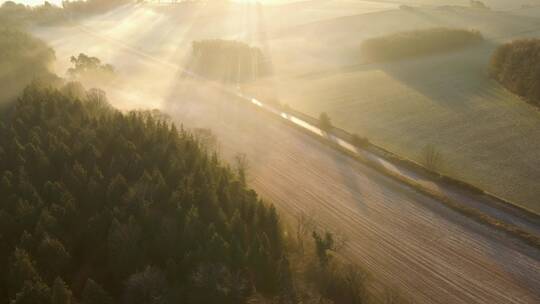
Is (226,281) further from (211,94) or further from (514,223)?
(211,94)

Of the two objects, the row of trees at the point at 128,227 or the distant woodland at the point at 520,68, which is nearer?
the row of trees at the point at 128,227

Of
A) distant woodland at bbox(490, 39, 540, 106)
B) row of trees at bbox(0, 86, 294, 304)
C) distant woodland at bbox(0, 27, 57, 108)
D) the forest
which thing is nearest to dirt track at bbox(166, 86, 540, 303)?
the forest

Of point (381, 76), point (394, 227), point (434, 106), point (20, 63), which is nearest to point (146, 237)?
point (394, 227)

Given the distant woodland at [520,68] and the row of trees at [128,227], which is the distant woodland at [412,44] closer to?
the distant woodland at [520,68]

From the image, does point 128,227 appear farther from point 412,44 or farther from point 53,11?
point 53,11

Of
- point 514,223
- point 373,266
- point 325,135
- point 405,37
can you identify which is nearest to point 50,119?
point 325,135

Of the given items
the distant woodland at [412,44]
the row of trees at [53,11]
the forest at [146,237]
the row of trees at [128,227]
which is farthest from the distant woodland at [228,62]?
the row of trees at [53,11]
